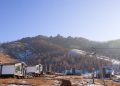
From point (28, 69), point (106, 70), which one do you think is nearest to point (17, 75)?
point (28, 69)

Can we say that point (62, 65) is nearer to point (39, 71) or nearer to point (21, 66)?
point (39, 71)

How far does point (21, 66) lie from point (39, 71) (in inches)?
810

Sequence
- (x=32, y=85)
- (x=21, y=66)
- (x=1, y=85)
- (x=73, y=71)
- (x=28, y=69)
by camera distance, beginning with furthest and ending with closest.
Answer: (x=73, y=71) → (x=28, y=69) → (x=21, y=66) → (x=32, y=85) → (x=1, y=85)

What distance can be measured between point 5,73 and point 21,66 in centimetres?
844

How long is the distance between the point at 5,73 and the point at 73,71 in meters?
67.4

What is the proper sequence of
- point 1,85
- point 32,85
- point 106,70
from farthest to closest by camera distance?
point 106,70
point 32,85
point 1,85

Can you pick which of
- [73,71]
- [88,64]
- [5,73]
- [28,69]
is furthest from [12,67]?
[88,64]

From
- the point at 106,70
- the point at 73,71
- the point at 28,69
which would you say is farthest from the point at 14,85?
the point at 73,71

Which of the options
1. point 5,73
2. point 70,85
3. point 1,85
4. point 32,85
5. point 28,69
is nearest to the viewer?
point 1,85

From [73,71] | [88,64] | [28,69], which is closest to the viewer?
[28,69]

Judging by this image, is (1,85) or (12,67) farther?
(12,67)

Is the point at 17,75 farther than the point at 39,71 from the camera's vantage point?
No

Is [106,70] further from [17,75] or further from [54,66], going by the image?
[54,66]

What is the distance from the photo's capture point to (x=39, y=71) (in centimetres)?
9788
